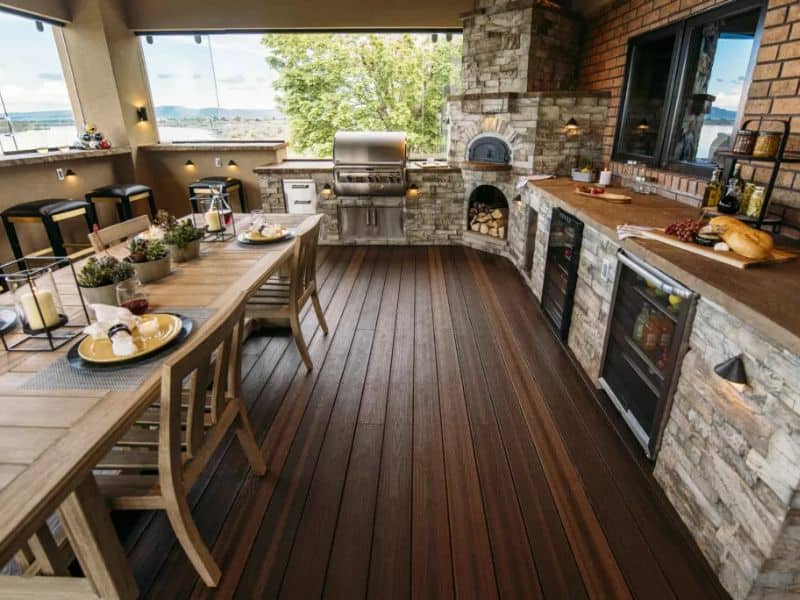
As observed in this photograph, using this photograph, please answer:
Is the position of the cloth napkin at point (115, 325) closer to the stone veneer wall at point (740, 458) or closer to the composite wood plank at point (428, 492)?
the composite wood plank at point (428, 492)

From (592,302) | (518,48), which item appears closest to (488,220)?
(518,48)

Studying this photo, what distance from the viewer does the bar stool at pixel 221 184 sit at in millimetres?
5367

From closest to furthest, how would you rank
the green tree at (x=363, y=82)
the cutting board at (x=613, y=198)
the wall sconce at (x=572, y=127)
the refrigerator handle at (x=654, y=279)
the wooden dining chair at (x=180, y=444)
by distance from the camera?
the wooden dining chair at (x=180, y=444) < the refrigerator handle at (x=654, y=279) < the cutting board at (x=613, y=198) < the wall sconce at (x=572, y=127) < the green tree at (x=363, y=82)

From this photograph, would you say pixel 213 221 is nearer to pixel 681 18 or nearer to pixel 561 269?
pixel 561 269

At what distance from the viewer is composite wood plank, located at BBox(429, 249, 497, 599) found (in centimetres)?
149

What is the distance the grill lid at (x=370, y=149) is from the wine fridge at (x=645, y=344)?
3.37 m

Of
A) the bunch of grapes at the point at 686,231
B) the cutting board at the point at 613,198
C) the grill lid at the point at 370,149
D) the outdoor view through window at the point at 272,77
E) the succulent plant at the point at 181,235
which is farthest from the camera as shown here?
the outdoor view through window at the point at 272,77

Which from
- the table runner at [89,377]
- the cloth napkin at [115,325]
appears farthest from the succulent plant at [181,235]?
the table runner at [89,377]

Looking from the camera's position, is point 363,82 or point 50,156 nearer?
point 50,156

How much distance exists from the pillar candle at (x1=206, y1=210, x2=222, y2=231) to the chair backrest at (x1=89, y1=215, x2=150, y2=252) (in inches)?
18.6

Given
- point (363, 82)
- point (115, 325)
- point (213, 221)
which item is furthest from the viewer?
point (363, 82)

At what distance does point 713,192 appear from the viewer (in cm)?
233

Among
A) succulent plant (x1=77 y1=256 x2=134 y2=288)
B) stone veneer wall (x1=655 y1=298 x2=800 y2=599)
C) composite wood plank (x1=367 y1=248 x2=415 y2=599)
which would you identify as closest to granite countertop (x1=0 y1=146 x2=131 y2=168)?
succulent plant (x1=77 y1=256 x2=134 y2=288)

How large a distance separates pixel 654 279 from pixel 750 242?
37 centimetres
